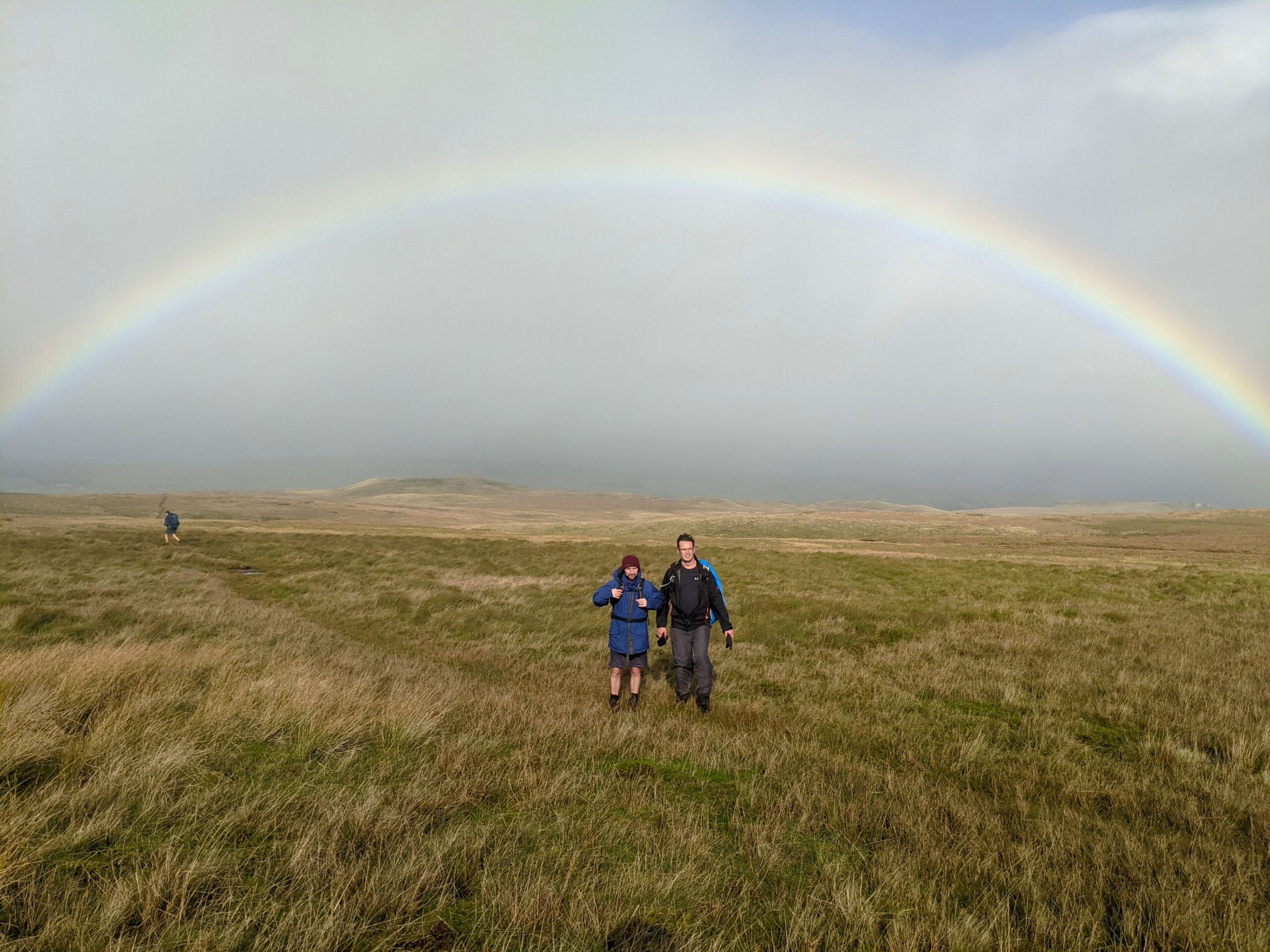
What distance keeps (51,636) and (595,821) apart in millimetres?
12503

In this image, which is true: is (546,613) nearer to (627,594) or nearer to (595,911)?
(627,594)

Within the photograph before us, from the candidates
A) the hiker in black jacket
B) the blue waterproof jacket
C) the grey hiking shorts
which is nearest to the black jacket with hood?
the hiker in black jacket

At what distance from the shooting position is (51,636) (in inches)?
426

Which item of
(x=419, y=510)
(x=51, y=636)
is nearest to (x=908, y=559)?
(x=51, y=636)

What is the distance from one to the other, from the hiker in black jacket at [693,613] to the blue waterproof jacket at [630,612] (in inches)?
7.8

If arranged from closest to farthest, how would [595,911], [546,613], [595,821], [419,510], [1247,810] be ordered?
[595,911]
[595,821]
[1247,810]
[546,613]
[419,510]

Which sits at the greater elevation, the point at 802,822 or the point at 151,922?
the point at 151,922

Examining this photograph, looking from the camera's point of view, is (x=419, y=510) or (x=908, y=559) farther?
(x=419, y=510)

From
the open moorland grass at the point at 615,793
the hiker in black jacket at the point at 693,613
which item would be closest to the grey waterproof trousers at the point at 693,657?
the hiker in black jacket at the point at 693,613

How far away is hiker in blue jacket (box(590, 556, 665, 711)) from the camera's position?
321 inches

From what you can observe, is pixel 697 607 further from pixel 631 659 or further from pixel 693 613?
pixel 631 659

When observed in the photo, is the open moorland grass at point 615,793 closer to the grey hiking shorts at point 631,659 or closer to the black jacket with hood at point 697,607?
the grey hiking shorts at point 631,659

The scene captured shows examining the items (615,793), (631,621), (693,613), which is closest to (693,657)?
(693,613)

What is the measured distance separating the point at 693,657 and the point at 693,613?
2.52 feet
